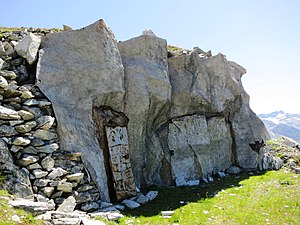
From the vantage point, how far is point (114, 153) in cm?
1694

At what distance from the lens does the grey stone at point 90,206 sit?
43.5 ft

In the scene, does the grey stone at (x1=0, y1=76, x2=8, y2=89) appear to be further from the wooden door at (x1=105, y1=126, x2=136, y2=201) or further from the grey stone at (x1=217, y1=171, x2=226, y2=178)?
the grey stone at (x1=217, y1=171, x2=226, y2=178)

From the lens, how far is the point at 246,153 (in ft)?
91.4

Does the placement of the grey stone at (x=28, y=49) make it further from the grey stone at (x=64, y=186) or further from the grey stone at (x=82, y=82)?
the grey stone at (x=64, y=186)

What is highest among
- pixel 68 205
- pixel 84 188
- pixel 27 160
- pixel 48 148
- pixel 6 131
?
pixel 6 131

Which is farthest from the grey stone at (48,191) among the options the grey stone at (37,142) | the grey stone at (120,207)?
the grey stone at (120,207)

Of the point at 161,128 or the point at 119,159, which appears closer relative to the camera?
the point at 119,159

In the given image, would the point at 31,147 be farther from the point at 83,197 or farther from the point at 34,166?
the point at 83,197

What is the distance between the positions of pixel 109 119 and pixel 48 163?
5.67 m

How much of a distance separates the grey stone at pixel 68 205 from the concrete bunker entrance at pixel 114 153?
359cm

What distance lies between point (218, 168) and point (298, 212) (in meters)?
12.5

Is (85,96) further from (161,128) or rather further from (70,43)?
(161,128)

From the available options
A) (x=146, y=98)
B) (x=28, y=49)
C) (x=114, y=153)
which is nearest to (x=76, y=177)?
(x=114, y=153)

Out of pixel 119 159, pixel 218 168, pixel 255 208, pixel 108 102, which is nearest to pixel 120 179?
pixel 119 159
